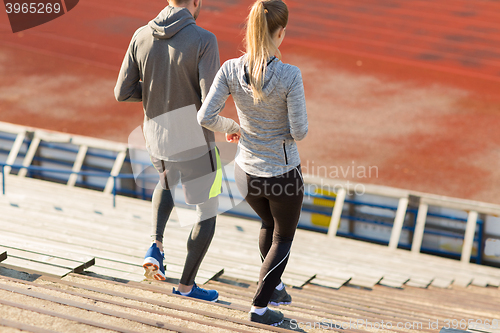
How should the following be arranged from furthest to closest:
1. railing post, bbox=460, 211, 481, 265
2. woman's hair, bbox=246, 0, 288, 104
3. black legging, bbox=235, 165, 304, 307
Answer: railing post, bbox=460, 211, 481, 265 < black legging, bbox=235, 165, 304, 307 < woman's hair, bbox=246, 0, 288, 104

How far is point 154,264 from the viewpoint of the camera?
3025 millimetres

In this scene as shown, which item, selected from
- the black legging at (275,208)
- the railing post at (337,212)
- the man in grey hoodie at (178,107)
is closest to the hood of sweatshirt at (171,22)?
the man in grey hoodie at (178,107)

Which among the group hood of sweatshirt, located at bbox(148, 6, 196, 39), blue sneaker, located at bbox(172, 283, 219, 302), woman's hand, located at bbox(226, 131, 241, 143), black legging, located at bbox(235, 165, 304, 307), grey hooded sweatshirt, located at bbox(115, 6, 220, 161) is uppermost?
hood of sweatshirt, located at bbox(148, 6, 196, 39)

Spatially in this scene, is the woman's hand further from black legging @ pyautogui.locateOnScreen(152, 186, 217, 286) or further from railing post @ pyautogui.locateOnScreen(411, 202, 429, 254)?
railing post @ pyautogui.locateOnScreen(411, 202, 429, 254)

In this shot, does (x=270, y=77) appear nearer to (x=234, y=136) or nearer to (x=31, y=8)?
(x=234, y=136)

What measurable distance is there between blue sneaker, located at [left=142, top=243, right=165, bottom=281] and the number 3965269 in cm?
1994

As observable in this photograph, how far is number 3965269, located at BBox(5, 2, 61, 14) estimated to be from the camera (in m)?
20.6

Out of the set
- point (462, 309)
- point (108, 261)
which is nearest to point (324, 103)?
point (462, 309)

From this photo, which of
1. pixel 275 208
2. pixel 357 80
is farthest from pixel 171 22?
pixel 357 80

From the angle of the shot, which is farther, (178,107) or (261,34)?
(178,107)

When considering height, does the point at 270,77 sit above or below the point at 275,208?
above

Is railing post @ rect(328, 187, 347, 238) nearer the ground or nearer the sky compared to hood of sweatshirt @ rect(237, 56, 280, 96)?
nearer the ground

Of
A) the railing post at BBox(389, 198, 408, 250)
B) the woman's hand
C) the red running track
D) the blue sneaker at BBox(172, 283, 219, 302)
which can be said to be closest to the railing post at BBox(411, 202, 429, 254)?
the railing post at BBox(389, 198, 408, 250)

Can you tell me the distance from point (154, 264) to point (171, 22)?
4.62ft
